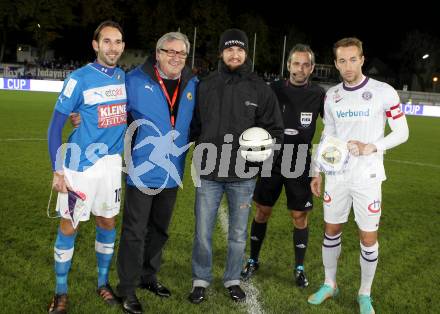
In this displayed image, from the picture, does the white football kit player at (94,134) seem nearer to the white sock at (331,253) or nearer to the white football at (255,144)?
the white football at (255,144)

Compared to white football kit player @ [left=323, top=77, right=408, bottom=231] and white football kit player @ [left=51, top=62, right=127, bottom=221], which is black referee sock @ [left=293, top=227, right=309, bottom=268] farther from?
white football kit player @ [left=51, top=62, right=127, bottom=221]

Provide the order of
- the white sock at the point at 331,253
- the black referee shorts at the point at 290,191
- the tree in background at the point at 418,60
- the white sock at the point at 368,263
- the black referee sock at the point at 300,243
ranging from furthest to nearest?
1. the tree in background at the point at 418,60
2. the black referee sock at the point at 300,243
3. the black referee shorts at the point at 290,191
4. the white sock at the point at 331,253
5. the white sock at the point at 368,263

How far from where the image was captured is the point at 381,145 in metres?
3.99

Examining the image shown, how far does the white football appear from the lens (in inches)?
159

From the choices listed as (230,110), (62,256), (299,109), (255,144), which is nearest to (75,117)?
(62,256)

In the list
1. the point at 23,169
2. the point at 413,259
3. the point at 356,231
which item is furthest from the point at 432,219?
the point at 23,169

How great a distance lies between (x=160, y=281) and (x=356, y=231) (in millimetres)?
3174

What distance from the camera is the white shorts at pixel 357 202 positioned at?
409cm

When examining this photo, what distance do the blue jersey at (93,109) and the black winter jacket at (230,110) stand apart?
0.70 metres

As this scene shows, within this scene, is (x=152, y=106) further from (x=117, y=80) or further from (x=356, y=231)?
(x=356, y=231)

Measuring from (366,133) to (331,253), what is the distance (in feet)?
3.98

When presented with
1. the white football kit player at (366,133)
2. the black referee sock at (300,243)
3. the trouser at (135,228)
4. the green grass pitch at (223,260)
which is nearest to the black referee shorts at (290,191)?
the black referee sock at (300,243)

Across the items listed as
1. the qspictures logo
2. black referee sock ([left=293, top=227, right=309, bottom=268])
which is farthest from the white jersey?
the qspictures logo

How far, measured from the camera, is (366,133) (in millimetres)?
4070
